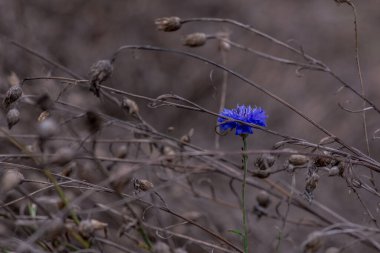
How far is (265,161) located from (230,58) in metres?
3.81

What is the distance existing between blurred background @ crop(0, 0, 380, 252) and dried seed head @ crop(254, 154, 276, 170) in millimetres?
2591

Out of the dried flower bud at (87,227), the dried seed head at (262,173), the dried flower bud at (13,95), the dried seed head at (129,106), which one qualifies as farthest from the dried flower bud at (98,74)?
the dried seed head at (262,173)

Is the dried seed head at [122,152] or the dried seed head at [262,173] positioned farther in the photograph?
the dried seed head at [262,173]

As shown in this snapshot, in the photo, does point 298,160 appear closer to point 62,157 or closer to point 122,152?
point 122,152

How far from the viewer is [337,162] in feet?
6.59

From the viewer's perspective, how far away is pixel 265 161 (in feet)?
6.46

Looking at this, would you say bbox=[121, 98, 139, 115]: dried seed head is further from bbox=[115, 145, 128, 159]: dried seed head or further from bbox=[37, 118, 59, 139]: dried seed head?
bbox=[37, 118, 59, 139]: dried seed head

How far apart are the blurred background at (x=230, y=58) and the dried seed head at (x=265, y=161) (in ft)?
8.50

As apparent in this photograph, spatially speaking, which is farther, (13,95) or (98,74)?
(13,95)

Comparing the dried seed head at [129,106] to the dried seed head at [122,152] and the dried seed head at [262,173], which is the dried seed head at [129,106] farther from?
the dried seed head at [262,173]

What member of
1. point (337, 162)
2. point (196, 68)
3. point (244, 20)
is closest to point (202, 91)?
point (196, 68)

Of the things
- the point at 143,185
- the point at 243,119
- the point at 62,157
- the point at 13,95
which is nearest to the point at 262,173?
the point at 243,119

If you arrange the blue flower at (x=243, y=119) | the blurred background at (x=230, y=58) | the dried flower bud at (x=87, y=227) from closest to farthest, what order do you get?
the dried flower bud at (x=87, y=227)
the blue flower at (x=243, y=119)
the blurred background at (x=230, y=58)

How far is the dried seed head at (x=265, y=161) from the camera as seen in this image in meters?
1.97
